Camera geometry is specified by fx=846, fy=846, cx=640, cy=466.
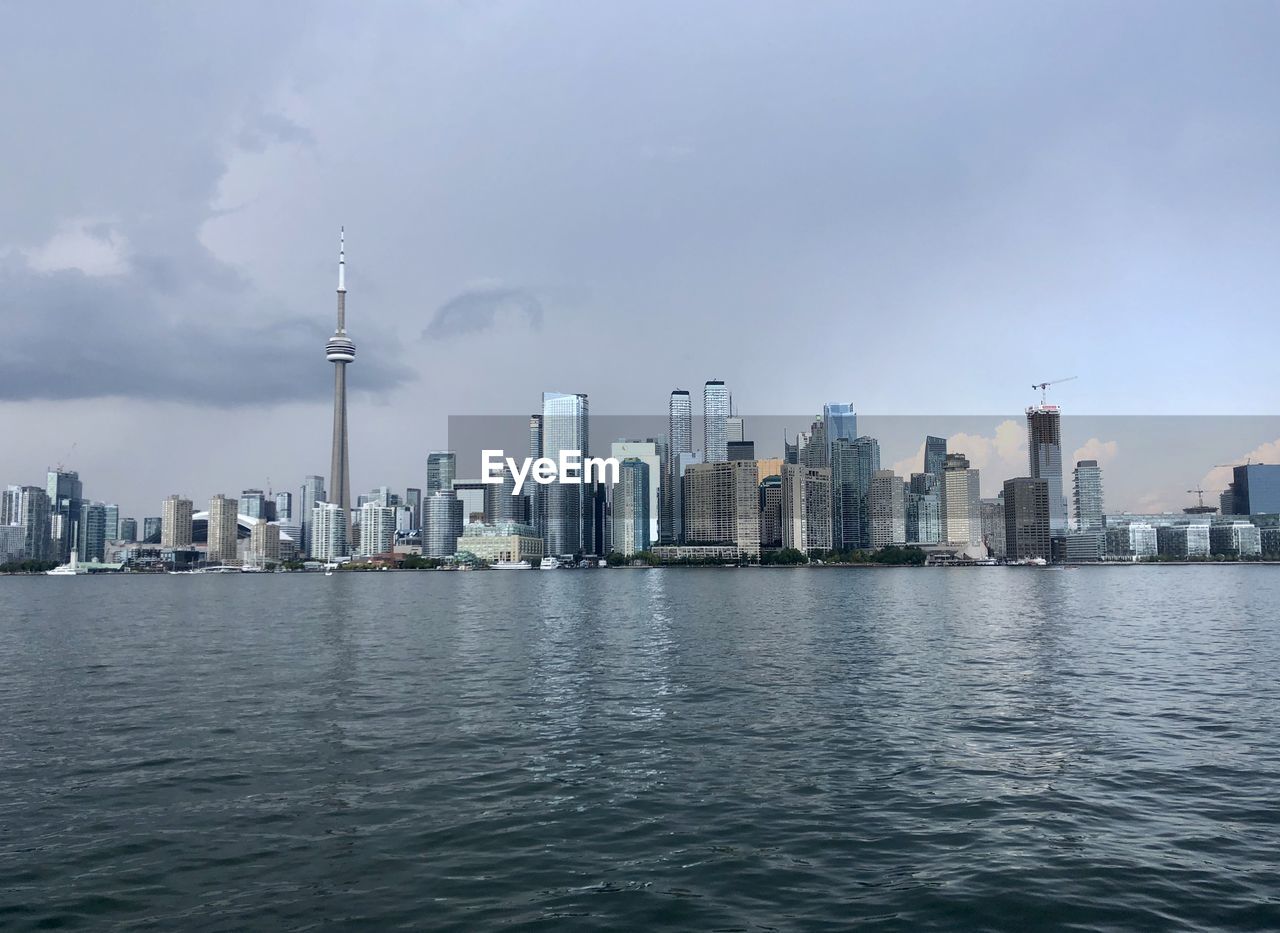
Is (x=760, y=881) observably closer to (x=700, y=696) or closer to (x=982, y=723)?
(x=982, y=723)

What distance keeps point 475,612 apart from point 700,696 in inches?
2412

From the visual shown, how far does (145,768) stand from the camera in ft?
80.4

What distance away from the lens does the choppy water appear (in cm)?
1504

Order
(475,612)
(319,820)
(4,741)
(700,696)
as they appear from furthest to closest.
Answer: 1. (475,612)
2. (700,696)
3. (4,741)
4. (319,820)

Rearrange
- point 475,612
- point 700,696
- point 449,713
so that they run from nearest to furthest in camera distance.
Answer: point 449,713 → point 700,696 → point 475,612

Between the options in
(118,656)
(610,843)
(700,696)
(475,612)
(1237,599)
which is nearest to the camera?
(610,843)

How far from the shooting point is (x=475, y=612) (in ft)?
305

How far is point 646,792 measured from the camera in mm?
21797

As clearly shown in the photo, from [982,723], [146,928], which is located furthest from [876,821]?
[146,928]

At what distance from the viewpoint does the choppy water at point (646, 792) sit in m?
15.0

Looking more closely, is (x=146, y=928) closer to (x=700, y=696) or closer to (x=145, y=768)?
(x=145, y=768)

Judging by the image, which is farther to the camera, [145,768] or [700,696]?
[700,696]

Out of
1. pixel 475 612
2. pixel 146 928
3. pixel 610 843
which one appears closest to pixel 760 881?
pixel 610 843

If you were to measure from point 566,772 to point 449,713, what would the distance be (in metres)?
9.83
